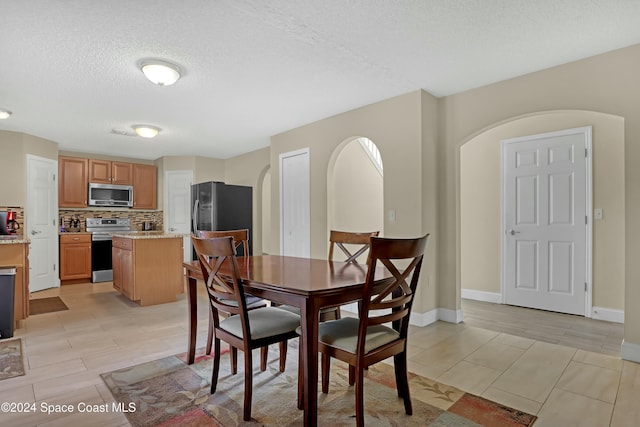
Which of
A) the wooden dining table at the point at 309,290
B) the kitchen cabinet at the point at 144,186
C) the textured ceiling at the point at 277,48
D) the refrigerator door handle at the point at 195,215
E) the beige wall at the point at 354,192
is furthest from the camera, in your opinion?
the kitchen cabinet at the point at 144,186

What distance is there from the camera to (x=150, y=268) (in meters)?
4.20

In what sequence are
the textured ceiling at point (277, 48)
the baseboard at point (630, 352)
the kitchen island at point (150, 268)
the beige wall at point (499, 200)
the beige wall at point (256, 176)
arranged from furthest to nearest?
the beige wall at point (256, 176) < the kitchen island at point (150, 268) < the beige wall at point (499, 200) < the baseboard at point (630, 352) < the textured ceiling at point (277, 48)

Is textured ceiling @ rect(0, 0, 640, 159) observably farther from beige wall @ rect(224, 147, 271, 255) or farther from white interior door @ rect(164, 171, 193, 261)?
white interior door @ rect(164, 171, 193, 261)

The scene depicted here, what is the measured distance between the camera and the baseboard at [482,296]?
4258mm

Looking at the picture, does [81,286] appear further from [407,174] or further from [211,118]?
[407,174]

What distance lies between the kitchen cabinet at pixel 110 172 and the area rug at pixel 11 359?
12.9 feet

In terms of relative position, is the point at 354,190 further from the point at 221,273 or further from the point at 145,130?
the point at 221,273

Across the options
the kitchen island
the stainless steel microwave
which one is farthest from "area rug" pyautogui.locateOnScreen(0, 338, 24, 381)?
the stainless steel microwave

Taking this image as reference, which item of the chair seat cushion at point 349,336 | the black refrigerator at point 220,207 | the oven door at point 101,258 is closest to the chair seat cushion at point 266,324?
the chair seat cushion at point 349,336

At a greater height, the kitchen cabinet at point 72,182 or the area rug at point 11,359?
the kitchen cabinet at point 72,182

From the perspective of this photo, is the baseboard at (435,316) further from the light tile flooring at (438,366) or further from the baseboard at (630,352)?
the baseboard at (630,352)

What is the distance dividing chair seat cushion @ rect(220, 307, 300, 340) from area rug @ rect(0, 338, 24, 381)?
1604 millimetres

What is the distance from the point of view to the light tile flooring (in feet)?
6.14

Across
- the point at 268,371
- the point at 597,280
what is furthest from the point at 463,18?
the point at 597,280
